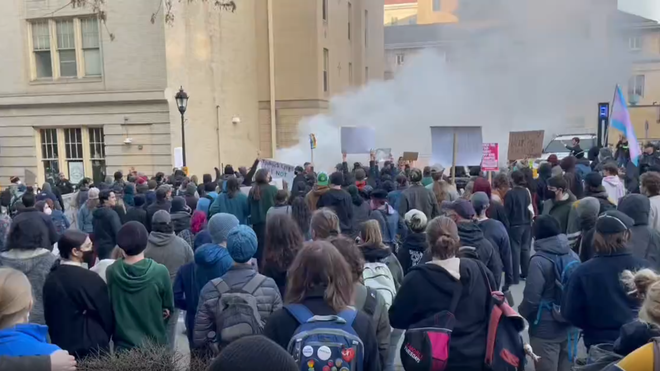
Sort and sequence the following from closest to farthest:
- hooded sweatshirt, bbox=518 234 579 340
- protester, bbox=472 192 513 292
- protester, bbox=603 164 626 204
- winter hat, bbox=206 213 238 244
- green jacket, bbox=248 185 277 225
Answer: hooded sweatshirt, bbox=518 234 579 340 → winter hat, bbox=206 213 238 244 → protester, bbox=472 192 513 292 → protester, bbox=603 164 626 204 → green jacket, bbox=248 185 277 225

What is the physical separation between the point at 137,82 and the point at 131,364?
1962 centimetres

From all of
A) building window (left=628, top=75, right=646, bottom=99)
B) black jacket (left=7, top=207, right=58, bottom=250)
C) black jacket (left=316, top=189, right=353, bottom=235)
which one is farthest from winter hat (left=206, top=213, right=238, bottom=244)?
building window (left=628, top=75, right=646, bottom=99)

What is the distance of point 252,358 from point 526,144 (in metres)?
11.8

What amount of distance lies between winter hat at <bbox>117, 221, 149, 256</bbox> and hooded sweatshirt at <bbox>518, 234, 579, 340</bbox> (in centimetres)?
299

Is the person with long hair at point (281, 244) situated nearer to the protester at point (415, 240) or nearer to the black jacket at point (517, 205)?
the protester at point (415, 240)

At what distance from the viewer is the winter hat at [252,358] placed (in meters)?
1.47

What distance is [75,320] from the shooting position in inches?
154

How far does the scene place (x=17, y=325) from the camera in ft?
9.27

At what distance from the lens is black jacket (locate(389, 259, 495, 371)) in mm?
3475

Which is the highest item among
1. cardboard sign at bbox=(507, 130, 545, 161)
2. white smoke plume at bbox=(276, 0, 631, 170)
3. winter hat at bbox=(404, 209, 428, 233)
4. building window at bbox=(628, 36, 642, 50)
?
building window at bbox=(628, 36, 642, 50)

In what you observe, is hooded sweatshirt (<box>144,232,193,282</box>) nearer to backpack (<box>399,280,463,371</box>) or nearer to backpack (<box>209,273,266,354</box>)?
backpack (<box>209,273,266,354</box>)

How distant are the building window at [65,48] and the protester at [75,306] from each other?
19334 mm

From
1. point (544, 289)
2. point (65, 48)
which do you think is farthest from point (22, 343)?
point (65, 48)

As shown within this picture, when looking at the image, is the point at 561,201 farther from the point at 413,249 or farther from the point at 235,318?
the point at 235,318
